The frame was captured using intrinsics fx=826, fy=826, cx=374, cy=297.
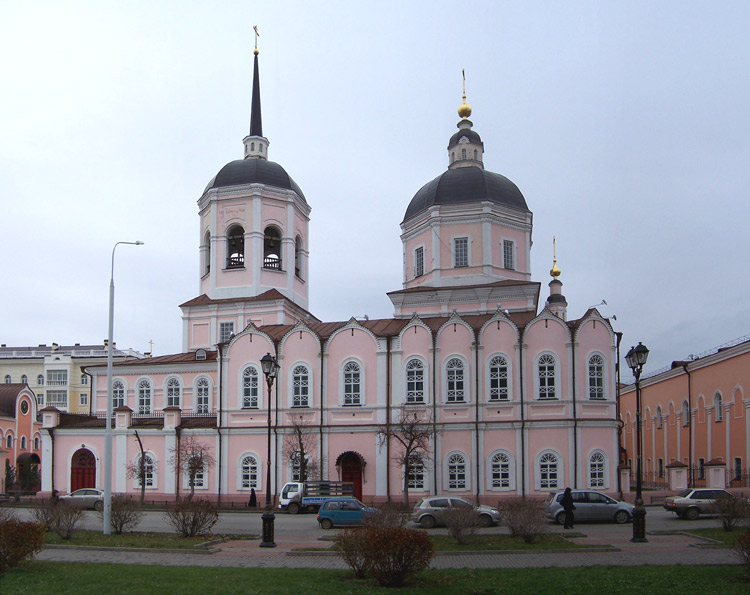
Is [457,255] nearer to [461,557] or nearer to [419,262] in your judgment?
[419,262]

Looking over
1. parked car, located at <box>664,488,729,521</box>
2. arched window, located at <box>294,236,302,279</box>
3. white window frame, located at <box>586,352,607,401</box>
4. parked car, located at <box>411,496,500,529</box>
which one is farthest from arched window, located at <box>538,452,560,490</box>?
arched window, located at <box>294,236,302,279</box>

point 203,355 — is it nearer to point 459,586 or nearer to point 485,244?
point 485,244

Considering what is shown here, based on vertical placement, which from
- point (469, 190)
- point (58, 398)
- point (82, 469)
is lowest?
point (82, 469)

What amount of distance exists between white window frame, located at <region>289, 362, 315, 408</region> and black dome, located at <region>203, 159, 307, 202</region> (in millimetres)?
14463

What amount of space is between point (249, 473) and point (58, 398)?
55.5 meters

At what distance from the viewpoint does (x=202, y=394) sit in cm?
4872

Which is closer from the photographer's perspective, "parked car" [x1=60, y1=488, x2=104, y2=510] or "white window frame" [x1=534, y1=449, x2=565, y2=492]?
"white window frame" [x1=534, y1=449, x2=565, y2=492]

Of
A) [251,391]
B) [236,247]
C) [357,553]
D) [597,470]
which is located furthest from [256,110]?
[357,553]

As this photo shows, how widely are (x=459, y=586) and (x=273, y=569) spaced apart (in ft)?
14.9

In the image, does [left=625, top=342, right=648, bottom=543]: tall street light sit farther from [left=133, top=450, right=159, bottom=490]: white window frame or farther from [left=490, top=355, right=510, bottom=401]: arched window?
[left=133, top=450, right=159, bottom=490]: white window frame

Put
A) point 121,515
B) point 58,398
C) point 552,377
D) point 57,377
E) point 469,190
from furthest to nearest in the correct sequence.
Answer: point 57,377
point 58,398
point 469,190
point 552,377
point 121,515

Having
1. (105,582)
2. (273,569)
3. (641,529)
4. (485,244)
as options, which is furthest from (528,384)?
(105,582)

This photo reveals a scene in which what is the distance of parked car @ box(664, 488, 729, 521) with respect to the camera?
30500mm

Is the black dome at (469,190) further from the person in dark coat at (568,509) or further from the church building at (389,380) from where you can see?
the person in dark coat at (568,509)
